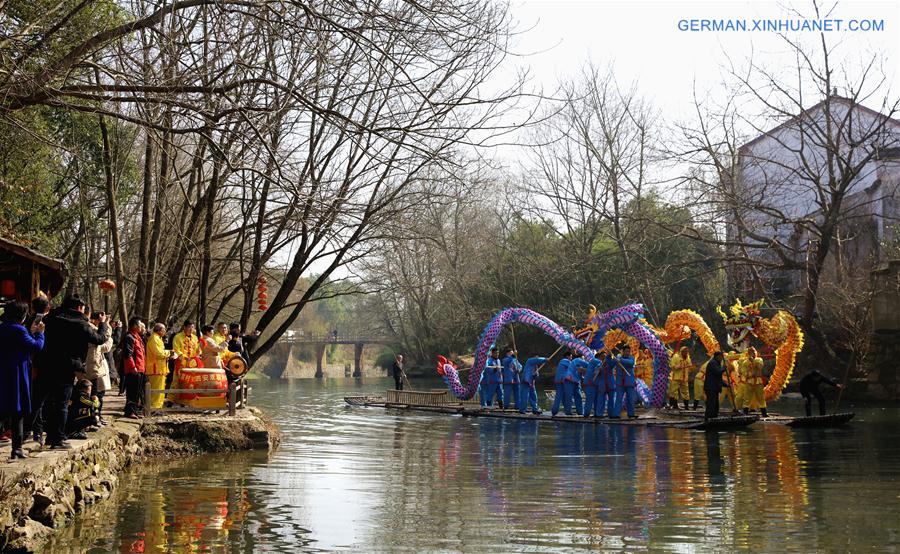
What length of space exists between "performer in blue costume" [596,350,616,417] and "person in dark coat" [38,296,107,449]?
48.6ft

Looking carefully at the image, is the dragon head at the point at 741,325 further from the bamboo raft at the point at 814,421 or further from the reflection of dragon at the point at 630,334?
the bamboo raft at the point at 814,421

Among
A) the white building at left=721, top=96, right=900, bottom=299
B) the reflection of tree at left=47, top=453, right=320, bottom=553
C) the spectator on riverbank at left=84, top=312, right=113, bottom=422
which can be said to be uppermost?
the white building at left=721, top=96, right=900, bottom=299

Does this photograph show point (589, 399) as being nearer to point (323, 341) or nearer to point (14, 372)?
point (14, 372)

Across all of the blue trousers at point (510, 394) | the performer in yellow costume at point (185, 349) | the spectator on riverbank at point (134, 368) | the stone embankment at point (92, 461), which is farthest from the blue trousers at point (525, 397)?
the spectator on riverbank at point (134, 368)

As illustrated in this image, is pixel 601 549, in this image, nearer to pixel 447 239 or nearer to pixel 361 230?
pixel 361 230

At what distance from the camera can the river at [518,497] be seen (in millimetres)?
9992

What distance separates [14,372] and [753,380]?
1814 centimetres

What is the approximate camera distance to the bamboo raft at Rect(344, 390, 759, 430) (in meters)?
22.1

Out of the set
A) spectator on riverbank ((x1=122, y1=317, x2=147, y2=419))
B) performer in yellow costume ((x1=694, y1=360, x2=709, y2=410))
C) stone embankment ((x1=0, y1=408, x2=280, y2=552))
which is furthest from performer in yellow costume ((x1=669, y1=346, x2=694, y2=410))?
spectator on riverbank ((x1=122, y1=317, x2=147, y2=419))

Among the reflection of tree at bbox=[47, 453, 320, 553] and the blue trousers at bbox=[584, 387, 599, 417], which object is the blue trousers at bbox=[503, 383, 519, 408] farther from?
the reflection of tree at bbox=[47, 453, 320, 553]

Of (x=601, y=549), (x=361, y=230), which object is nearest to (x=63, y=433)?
(x=601, y=549)

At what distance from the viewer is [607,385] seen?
24.6m

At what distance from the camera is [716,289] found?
47.3 meters

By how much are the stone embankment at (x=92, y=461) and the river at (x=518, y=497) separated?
274mm
